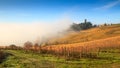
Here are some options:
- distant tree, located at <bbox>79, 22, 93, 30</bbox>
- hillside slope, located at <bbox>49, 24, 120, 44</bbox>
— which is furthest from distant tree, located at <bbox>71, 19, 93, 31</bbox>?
hillside slope, located at <bbox>49, 24, 120, 44</bbox>

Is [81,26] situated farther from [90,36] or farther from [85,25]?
[90,36]

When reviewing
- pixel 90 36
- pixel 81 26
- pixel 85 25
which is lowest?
pixel 90 36

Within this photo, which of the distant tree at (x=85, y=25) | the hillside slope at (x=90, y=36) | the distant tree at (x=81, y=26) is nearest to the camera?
the hillside slope at (x=90, y=36)

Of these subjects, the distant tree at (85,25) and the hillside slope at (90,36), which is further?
the distant tree at (85,25)

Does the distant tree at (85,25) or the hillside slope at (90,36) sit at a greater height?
the distant tree at (85,25)

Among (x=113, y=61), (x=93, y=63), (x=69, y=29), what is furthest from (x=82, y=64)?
(x=69, y=29)

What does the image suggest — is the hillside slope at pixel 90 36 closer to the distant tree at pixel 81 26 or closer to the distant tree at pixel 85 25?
the distant tree at pixel 81 26

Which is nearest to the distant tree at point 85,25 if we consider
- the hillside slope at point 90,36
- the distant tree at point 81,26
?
the distant tree at point 81,26

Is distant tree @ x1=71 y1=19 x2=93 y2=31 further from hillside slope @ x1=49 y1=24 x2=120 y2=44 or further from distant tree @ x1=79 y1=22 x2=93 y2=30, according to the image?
hillside slope @ x1=49 y1=24 x2=120 y2=44

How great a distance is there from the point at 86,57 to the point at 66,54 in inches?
172

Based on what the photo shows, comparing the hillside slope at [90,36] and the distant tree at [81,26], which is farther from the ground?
the distant tree at [81,26]

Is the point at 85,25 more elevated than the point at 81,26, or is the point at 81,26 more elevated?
the point at 85,25

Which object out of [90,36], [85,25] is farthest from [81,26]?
[90,36]

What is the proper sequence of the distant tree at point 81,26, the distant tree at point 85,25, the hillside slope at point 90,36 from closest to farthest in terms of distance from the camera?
the hillside slope at point 90,36
the distant tree at point 81,26
the distant tree at point 85,25
